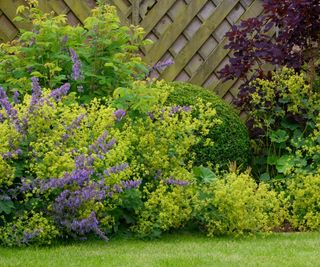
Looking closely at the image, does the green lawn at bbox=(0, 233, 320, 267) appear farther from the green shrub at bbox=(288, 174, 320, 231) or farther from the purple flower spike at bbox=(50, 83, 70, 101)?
the purple flower spike at bbox=(50, 83, 70, 101)

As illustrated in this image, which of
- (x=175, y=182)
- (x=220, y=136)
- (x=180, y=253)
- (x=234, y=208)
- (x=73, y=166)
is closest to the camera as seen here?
(x=180, y=253)

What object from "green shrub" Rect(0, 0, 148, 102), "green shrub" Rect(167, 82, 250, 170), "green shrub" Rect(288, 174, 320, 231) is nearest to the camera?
"green shrub" Rect(288, 174, 320, 231)

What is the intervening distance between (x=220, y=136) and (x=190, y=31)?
1.90 m

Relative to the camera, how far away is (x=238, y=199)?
216 inches

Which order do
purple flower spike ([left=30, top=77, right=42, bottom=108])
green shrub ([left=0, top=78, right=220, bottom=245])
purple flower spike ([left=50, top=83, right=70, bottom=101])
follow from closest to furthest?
green shrub ([left=0, top=78, right=220, bottom=245])
purple flower spike ([left=30, top=77, right=42, bottom=108])
purple flower spike ([left=50, top=83, right=70, bottom=101])

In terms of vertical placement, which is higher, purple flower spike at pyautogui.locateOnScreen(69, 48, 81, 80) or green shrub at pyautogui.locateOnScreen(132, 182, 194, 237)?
purple flower spike at pyautogui.locateOnScreen(69, 48, 81, 80)

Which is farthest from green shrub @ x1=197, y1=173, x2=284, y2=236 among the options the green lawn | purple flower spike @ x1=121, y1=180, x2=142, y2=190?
purple flower spike @ x1=121, y1=180, x2=142, y2=190

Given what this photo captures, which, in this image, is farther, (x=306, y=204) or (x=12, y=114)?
(x=306, y=204)

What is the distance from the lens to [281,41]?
8.00m

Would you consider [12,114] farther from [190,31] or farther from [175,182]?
[190,31]

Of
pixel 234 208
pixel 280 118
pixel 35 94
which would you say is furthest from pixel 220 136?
pixel 35 94

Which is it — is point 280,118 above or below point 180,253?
above

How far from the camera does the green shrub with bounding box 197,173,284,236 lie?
18.0 feet

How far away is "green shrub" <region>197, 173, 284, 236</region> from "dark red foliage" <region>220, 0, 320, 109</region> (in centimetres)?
240
